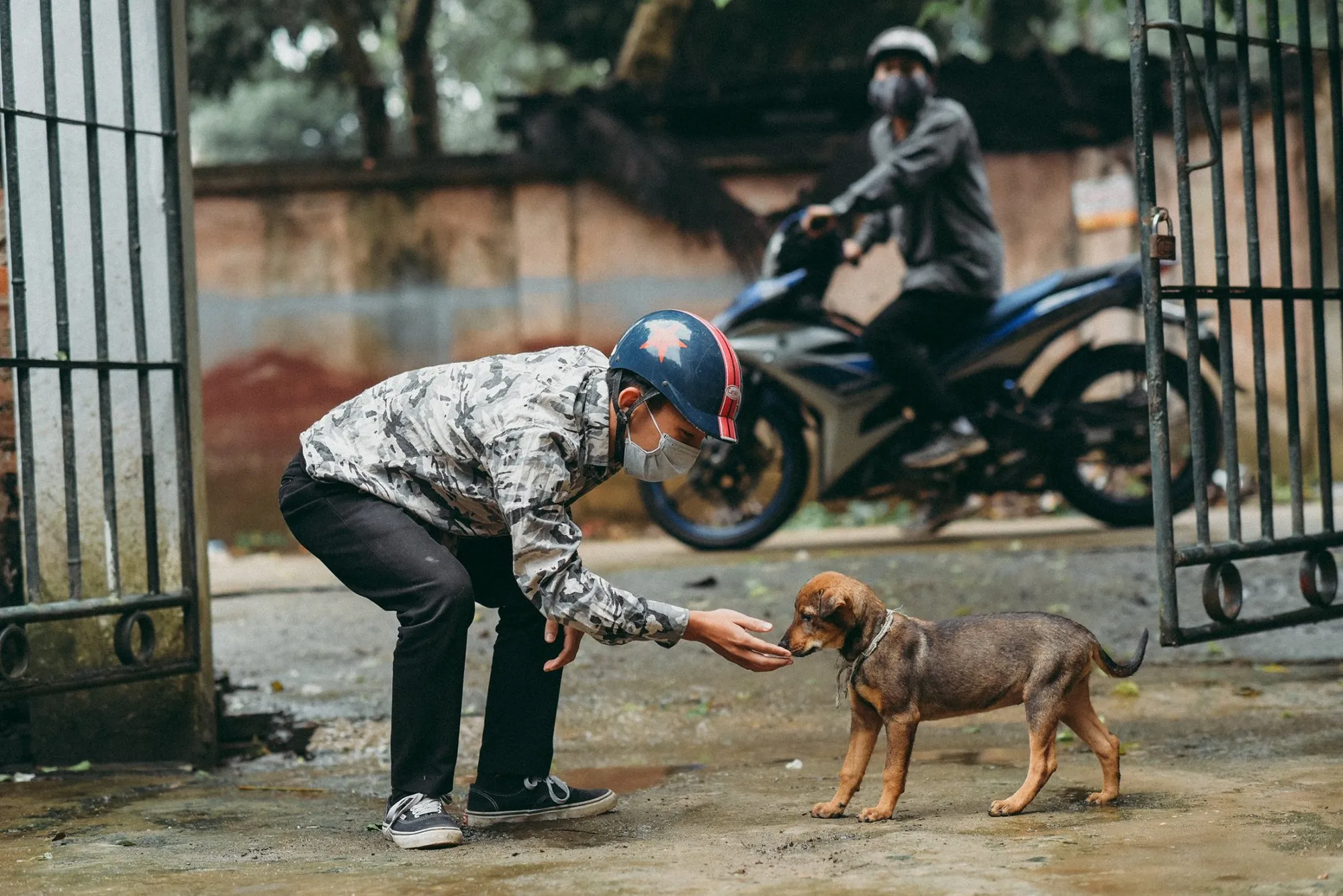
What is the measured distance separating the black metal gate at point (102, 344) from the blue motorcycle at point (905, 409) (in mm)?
2944

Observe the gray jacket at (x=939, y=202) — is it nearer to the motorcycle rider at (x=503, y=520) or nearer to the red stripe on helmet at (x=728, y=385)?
the motorcycle rider at (x=503, y=520)

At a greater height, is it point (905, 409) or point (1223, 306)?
point (1223, 306)

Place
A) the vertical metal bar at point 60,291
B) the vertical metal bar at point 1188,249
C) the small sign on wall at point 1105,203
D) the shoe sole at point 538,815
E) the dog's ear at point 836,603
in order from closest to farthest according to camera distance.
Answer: the dog's ear at point 836,603, the shoe sole at point 538,815, the vertical metal bar at point 1188,249, the vertical metal bar at point 60,291, the small sign on wall at point 1105,203

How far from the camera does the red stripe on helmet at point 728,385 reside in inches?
127

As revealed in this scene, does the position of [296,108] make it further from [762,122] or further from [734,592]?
[734,592]

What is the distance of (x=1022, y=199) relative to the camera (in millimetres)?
9844

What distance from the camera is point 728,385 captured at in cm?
322

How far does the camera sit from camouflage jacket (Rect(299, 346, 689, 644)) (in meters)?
3.20

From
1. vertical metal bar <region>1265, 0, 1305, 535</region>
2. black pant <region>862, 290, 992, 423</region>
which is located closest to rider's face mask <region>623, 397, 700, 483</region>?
vertical metal bar <region>1265, 0, 1305, 535</region>

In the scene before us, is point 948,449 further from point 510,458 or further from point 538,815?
point 510,458

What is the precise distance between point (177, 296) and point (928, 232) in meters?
3.74

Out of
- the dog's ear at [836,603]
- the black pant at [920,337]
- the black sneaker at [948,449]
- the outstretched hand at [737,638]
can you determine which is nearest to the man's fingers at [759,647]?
the outstretched hand at [737,638]

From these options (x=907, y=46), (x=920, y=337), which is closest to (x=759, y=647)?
(x=920, y=337)

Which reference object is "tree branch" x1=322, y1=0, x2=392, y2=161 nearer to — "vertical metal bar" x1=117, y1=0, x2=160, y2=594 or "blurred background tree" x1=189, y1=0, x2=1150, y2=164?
"blurred background tree" x1=189, y1=0, x2=1150, y2=164
